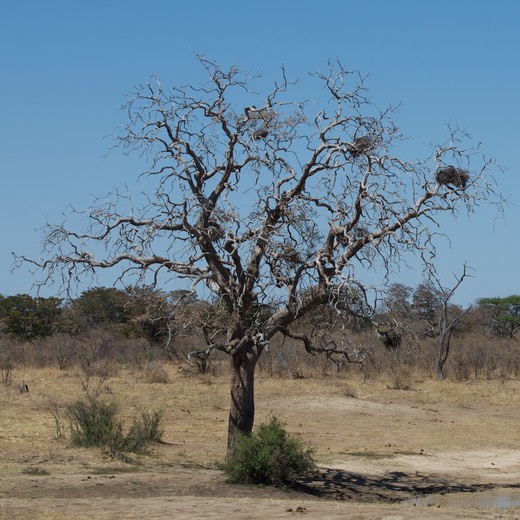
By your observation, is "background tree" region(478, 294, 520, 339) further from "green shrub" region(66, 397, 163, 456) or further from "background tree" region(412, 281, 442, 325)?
"green shrub" region(66, 397, 163, 456)

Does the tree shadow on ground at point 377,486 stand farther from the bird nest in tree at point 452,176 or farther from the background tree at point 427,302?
the background tree at point 427,302

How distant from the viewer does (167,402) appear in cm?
2517

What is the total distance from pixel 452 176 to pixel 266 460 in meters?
4.93

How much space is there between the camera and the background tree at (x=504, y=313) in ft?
182

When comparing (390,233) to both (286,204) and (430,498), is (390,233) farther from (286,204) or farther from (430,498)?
(430,498)

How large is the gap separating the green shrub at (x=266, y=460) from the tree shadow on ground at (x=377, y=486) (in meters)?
0.34

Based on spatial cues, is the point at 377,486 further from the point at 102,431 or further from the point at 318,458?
the point at 102,431

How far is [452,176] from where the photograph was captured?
1471cm

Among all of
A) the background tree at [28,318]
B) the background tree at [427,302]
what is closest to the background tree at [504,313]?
the background tree at [427,302]

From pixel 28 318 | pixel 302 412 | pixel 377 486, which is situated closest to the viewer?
pixel 377 486

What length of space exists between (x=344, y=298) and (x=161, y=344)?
92.4 feet

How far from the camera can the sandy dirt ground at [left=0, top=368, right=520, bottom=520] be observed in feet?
40.0

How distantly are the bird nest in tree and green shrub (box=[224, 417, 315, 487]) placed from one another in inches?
174

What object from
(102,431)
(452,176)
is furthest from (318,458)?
(452,176)
